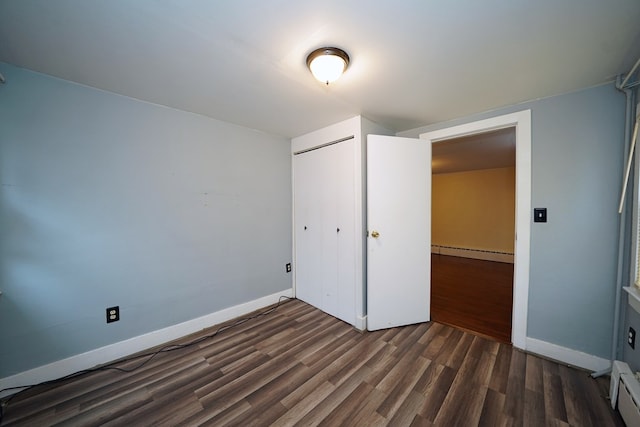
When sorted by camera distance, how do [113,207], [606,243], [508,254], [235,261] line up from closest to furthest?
[606,243] < [113,207] < [235,261] < [508,254]

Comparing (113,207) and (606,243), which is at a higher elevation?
(113,207)

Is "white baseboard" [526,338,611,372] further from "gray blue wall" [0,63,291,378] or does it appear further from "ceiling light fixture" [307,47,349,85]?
"gray blue wall" [0,63,291,378]

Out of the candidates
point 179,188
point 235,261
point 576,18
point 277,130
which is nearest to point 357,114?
point 277,130

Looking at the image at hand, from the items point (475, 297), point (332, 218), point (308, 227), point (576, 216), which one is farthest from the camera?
point (475, 297)

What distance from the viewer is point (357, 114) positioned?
90.2 inches

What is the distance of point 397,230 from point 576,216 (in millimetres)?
1337

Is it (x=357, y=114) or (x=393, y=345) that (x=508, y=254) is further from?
(x=357, y=114)

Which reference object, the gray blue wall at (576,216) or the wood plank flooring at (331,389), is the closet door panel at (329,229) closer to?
the wood plank flooring at (331,389)

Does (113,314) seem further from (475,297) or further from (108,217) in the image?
(475,297)

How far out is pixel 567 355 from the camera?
180cm

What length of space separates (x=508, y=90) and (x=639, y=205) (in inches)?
44.2

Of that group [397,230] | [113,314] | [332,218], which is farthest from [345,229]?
[113,314]

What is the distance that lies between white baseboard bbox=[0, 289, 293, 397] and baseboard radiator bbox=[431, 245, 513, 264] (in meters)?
5.31

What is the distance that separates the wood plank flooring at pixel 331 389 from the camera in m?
1.35
